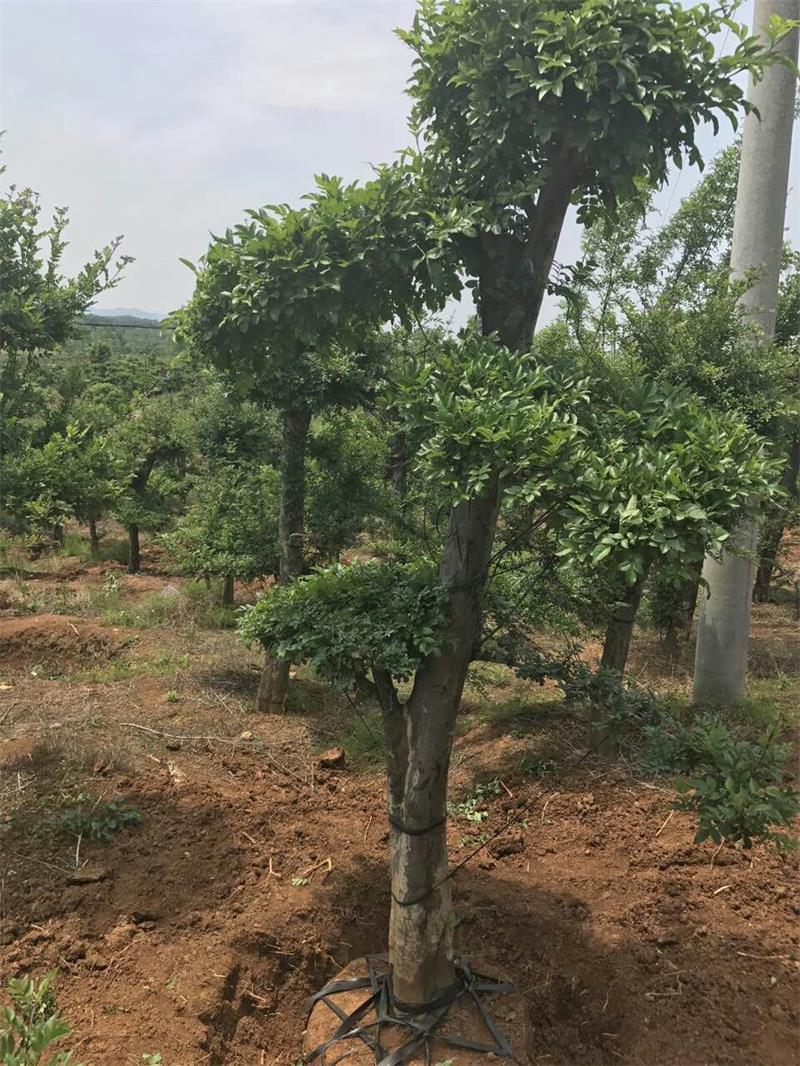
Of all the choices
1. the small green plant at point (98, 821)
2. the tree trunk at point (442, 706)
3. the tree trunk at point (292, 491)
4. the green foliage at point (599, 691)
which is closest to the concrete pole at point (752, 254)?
the green foliage at point (599, 691)

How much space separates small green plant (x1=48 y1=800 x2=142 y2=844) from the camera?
4477 mm

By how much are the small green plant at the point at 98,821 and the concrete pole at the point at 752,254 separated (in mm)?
4966

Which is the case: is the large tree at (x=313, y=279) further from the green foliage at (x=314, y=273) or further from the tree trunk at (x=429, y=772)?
the tree trunk at (x=429, y=772)

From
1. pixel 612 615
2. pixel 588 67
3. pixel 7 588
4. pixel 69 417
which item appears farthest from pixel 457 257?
pixel 7 588

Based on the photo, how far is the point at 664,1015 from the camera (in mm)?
3305

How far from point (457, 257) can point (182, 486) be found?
40.7 ft

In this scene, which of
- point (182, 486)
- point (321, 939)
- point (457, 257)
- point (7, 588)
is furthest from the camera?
point (182, 486)

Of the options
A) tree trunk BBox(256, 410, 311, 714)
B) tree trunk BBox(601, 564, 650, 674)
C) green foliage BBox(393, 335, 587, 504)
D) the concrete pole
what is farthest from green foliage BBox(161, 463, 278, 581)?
green foliage BBox(393, 335, 587, 504)

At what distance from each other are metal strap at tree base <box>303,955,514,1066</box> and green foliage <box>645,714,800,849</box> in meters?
1.42

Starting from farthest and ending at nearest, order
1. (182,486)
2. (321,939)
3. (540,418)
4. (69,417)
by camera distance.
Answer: (182,486) < (69,417) < (321,939) < (540,418)

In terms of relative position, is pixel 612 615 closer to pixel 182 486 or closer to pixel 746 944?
pixel 746 944

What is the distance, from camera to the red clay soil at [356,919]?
3266 mm

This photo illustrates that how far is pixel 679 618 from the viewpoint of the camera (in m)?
9.19

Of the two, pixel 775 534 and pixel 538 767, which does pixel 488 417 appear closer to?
pixel 538 767
